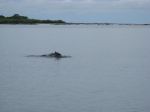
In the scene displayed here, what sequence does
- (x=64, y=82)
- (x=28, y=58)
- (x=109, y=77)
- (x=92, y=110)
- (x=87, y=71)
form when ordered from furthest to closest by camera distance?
1. (x=28, y=58)
2. (x=87, y=71)
3. (x=109, y=77)
4. (x=64, y=82)
5. (x=92, y=110)

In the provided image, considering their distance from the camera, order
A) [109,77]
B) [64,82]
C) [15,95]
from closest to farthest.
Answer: [15,95]
[64,82]
[109,77]

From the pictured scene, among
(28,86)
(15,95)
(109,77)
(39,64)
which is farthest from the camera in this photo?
(39,64)

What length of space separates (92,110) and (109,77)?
38.5ft

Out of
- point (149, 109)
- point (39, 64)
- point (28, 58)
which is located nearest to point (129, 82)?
point (149, 109)

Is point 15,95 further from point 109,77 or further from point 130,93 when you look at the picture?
point 109,77

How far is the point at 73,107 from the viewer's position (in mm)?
26328

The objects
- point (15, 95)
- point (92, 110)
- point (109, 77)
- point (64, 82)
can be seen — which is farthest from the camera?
point (109, 77)

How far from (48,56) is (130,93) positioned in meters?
22.8

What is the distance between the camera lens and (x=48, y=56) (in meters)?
52.4

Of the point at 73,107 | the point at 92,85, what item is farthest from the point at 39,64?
the point at 73,107

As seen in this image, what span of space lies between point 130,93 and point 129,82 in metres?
4.50

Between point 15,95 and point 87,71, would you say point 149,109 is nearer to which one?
point 15,95

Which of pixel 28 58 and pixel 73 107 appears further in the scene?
pixel 28 58

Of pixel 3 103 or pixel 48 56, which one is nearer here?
pixel 3 103
